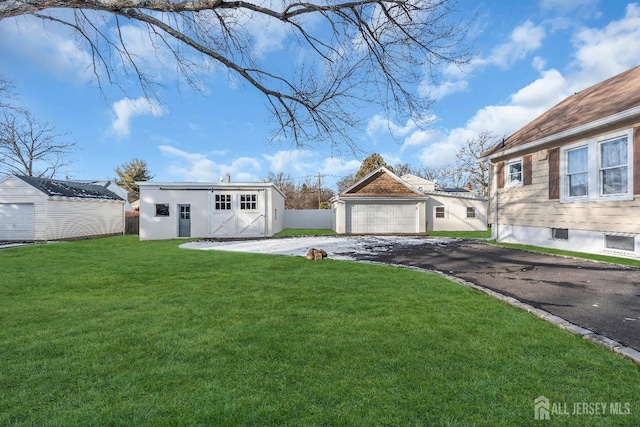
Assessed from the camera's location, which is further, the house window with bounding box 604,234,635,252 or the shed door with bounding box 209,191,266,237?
the shed door with bounding box 209,191,266,237

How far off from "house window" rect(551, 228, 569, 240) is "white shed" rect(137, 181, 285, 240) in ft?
43.8

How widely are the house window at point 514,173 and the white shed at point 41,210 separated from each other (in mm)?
22676

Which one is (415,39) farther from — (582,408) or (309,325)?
(582,408)

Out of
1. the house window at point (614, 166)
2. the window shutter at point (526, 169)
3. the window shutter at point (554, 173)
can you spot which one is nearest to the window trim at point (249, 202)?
the window shutter at point (526, 169)

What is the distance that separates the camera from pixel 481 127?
102 feet

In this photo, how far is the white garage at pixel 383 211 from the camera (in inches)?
762

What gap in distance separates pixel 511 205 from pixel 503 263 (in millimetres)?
5119

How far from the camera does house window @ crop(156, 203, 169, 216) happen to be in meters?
17.7

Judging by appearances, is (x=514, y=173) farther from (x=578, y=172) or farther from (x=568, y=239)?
(x=568, y=239)

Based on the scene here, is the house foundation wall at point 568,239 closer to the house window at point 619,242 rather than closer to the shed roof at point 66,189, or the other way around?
the house window at point 619,242

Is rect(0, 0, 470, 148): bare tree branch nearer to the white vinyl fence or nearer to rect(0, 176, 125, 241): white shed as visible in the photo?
rect(0, 176, 125, 241): white shed

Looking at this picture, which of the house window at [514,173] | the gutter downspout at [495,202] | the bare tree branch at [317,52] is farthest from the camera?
the gutter downspout at [495,202]

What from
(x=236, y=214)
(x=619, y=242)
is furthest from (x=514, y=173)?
(x=236, y=214)

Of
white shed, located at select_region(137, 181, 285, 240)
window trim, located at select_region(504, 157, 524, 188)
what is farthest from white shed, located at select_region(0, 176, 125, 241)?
window trim, located at select_region(504, 157, 524, 188)
